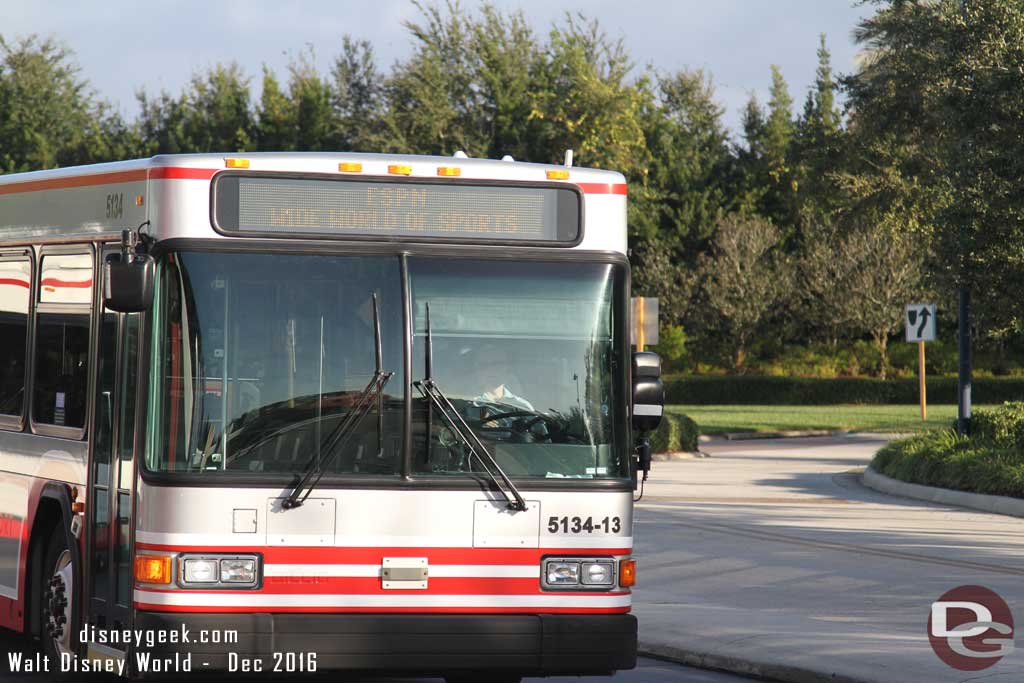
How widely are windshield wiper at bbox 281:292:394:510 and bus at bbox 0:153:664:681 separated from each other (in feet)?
0.04

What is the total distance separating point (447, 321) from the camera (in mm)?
7645

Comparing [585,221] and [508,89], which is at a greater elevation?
[508,89]

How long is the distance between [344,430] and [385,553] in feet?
1.95

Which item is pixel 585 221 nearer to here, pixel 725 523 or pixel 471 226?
pixel 471 226

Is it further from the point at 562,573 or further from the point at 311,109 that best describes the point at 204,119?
the point at 562,573

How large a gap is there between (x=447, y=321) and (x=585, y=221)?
901 millimetres

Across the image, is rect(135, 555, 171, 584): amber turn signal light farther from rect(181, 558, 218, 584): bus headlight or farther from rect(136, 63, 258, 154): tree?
rect(136, 63, 258, 154): tree

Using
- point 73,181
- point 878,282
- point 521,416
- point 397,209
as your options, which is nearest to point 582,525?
point 521,416

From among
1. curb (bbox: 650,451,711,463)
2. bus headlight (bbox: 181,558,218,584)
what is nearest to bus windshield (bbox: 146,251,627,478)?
bus headlight (bbox: 181,558,218,584)

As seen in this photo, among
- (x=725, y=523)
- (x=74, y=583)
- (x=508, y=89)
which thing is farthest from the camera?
(x=508, y=89)

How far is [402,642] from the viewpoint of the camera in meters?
7.39

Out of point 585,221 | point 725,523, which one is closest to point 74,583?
point 585,221

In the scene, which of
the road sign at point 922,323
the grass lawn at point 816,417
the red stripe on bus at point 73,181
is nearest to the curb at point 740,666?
the red stripe on bus at point 73,181

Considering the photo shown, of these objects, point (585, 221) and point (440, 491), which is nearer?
point (440, 491)
